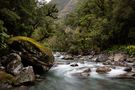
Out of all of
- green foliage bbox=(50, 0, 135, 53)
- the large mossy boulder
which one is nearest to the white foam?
the large mossy boulder

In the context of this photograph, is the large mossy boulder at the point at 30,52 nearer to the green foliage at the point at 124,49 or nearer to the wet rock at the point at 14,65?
the wet rock at the point at 14,65

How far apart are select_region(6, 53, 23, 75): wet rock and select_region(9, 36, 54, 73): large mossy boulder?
1.88m

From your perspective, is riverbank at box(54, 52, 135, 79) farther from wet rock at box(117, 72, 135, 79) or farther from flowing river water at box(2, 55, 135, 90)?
flowing river water at box(2, 55, 135, 90)

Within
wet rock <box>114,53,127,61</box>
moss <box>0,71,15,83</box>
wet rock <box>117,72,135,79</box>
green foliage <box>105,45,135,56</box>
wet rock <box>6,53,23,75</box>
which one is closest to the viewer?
moss <box>0,71,15,83</box>

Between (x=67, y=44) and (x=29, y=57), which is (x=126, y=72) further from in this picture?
(x=67, y=44)

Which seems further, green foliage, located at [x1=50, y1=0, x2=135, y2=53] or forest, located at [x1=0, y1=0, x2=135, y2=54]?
green foliage, located at [x1=50, y1=0, x2=135, y2=53]

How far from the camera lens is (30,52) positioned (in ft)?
84.3

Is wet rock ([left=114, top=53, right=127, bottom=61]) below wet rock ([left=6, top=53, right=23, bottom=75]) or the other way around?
below

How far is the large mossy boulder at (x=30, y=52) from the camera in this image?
25.2m

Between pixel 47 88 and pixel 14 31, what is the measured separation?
12.9 meters

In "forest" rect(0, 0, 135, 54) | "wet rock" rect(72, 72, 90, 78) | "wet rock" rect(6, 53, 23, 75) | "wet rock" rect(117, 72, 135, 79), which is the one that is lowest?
"wet rock" rect(117, 72, 135, 79)

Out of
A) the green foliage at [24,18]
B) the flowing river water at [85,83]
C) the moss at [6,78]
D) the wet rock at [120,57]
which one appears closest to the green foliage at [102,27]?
the wet rock at [120,57]

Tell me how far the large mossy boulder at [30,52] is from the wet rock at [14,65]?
188 centimetres

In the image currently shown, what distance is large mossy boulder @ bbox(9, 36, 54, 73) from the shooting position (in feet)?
82.8
